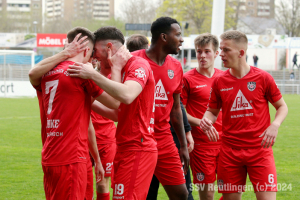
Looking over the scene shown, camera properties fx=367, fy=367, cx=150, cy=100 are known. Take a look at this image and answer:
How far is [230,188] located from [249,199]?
2.21 metres

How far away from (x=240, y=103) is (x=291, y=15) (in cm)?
6611

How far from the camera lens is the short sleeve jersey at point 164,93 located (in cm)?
415

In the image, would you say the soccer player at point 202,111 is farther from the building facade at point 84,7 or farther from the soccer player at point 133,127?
the building facade at point 84,7

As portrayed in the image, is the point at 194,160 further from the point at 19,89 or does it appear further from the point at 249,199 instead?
the point at 19,89

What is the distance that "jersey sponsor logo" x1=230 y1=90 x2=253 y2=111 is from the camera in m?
4.23

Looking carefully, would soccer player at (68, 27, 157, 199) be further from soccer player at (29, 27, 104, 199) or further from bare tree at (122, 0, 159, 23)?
bare tree at (122, 0, 159, 23)

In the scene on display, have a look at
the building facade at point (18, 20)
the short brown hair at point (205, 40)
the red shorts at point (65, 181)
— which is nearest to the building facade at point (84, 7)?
the building facade at point (18, 20)

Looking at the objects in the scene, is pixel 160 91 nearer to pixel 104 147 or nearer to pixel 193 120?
pixel 193 120

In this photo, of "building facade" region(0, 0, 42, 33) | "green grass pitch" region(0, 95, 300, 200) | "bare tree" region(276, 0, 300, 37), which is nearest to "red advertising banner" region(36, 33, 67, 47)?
"green grass pitch" region(0, 95, 300, 200)

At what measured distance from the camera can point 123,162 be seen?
333 cm

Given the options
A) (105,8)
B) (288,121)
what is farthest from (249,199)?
(105,8)

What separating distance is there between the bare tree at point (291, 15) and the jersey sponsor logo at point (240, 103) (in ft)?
→ 211

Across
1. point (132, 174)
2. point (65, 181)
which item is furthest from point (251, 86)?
point (65, 181)

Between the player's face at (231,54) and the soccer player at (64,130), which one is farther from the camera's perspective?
the player's face at (231,54)
